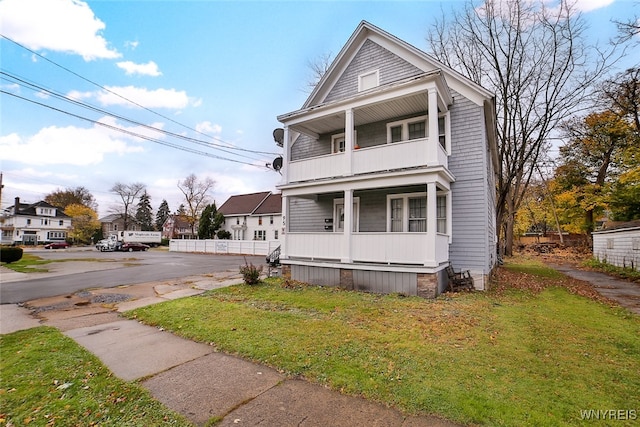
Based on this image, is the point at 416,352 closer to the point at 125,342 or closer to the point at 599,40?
the point at 125,342

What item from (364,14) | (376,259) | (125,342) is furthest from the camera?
(364,14)

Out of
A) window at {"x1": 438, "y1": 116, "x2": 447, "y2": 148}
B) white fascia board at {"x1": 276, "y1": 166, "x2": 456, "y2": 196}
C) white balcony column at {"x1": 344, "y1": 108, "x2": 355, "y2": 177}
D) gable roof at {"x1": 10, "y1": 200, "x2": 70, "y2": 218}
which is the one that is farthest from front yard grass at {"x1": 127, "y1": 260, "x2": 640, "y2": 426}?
gable roof at {"x1": 10, "y1": 200, "x2": 70, "y2": 218}

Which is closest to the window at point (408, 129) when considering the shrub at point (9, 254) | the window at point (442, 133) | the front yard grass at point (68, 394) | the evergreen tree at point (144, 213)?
the window at point (442, 133)

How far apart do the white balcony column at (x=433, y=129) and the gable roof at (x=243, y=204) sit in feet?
118

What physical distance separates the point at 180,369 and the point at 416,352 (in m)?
3.45

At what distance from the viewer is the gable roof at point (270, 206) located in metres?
40.2

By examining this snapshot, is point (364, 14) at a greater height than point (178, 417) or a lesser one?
greater

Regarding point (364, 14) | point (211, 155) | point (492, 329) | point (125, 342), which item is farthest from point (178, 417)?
point (211, 155)

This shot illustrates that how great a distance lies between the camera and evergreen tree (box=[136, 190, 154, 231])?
244ft

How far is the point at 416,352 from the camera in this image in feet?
14.9

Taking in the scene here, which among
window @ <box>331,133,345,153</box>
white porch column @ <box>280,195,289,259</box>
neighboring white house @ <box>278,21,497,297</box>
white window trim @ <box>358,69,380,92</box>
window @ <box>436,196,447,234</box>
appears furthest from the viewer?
window @ <box>331,133,345,153</box>

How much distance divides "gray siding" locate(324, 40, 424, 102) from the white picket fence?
65.7 ft

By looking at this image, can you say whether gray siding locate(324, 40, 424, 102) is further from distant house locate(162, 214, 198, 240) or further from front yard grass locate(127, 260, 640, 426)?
distant house locate(162, 214, 198, 240)

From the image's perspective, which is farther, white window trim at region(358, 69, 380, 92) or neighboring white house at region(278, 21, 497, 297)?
white window trim at region(358, 69, 380, 92)
